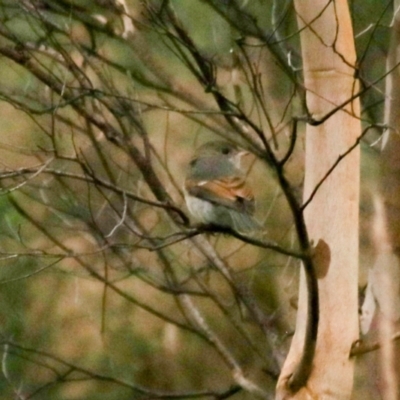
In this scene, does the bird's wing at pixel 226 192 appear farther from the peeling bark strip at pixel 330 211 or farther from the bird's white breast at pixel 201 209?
the peeling bark strip at pixel 330 211

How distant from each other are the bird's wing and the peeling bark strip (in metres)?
0.11

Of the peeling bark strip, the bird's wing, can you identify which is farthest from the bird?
the peeling bark strip

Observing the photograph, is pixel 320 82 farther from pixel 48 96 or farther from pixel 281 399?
pixel 48 96

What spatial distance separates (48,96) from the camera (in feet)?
6.04

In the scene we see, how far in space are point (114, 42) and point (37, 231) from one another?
1.93 ft

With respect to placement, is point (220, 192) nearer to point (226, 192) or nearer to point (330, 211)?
point (226, 192)

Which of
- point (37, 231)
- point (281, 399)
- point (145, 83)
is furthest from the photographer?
point (37, 231)

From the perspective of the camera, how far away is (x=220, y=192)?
119 centimetres

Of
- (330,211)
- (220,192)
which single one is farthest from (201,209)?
(330,211)

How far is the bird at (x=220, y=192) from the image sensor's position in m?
1.16

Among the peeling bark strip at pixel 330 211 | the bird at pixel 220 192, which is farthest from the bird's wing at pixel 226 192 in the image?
the peeling bark strip at pixel 330 211

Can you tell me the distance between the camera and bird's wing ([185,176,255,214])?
1177 mm

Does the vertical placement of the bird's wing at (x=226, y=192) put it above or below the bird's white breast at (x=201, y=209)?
above

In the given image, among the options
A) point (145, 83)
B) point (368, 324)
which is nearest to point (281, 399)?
point (368, 324)
